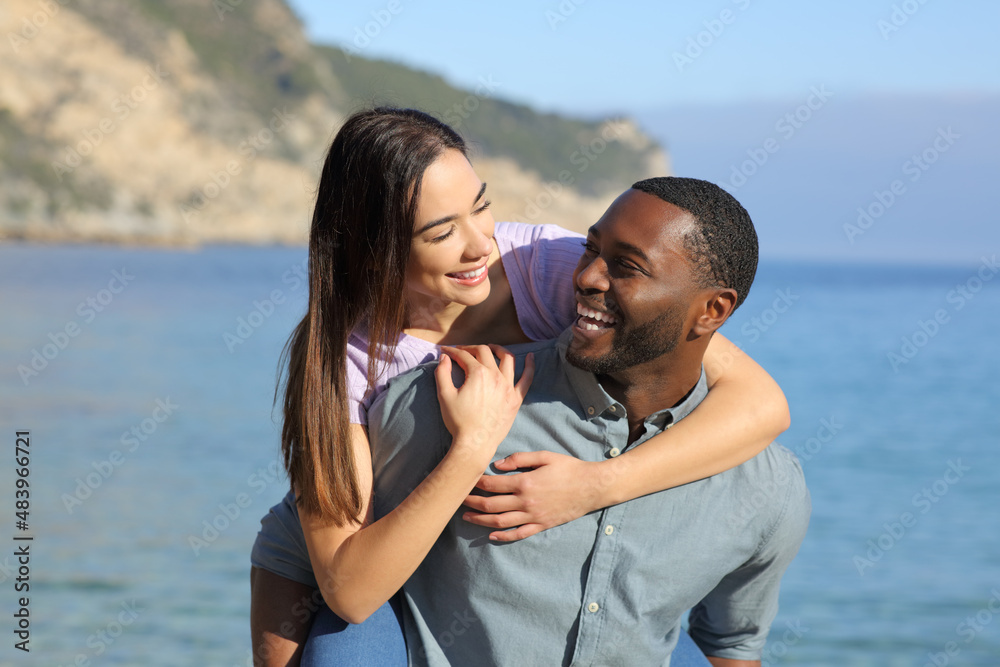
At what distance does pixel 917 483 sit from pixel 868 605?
Answer: 16.5ft

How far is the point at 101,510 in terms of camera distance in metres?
9.50

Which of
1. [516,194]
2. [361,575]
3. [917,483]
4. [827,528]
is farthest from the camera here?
[516,194]

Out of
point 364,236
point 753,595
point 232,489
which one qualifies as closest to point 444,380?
point 364,236

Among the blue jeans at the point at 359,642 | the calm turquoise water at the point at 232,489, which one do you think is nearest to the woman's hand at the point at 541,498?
the blue jeans at the point at 359,642

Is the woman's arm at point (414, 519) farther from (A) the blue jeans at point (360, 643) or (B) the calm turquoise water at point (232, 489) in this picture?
(B) the calm turquoise water at point (232, 489)

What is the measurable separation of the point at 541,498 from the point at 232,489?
30.2ft

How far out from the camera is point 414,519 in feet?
7.34

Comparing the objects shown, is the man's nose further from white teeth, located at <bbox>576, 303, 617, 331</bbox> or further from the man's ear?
the man's ear

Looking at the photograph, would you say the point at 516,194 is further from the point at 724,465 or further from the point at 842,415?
the point at 724,465

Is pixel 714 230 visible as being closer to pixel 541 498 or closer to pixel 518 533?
pixel 541 498

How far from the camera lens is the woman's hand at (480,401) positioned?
89.6 inches

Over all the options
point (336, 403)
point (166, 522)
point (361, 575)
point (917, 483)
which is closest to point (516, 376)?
point (336, 403)

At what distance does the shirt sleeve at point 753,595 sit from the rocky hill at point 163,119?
36.3 meters

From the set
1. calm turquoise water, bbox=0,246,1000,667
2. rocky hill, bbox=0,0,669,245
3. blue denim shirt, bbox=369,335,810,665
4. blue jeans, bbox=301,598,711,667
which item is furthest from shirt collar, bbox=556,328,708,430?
rocky hill, bbox=0,0,669,245
